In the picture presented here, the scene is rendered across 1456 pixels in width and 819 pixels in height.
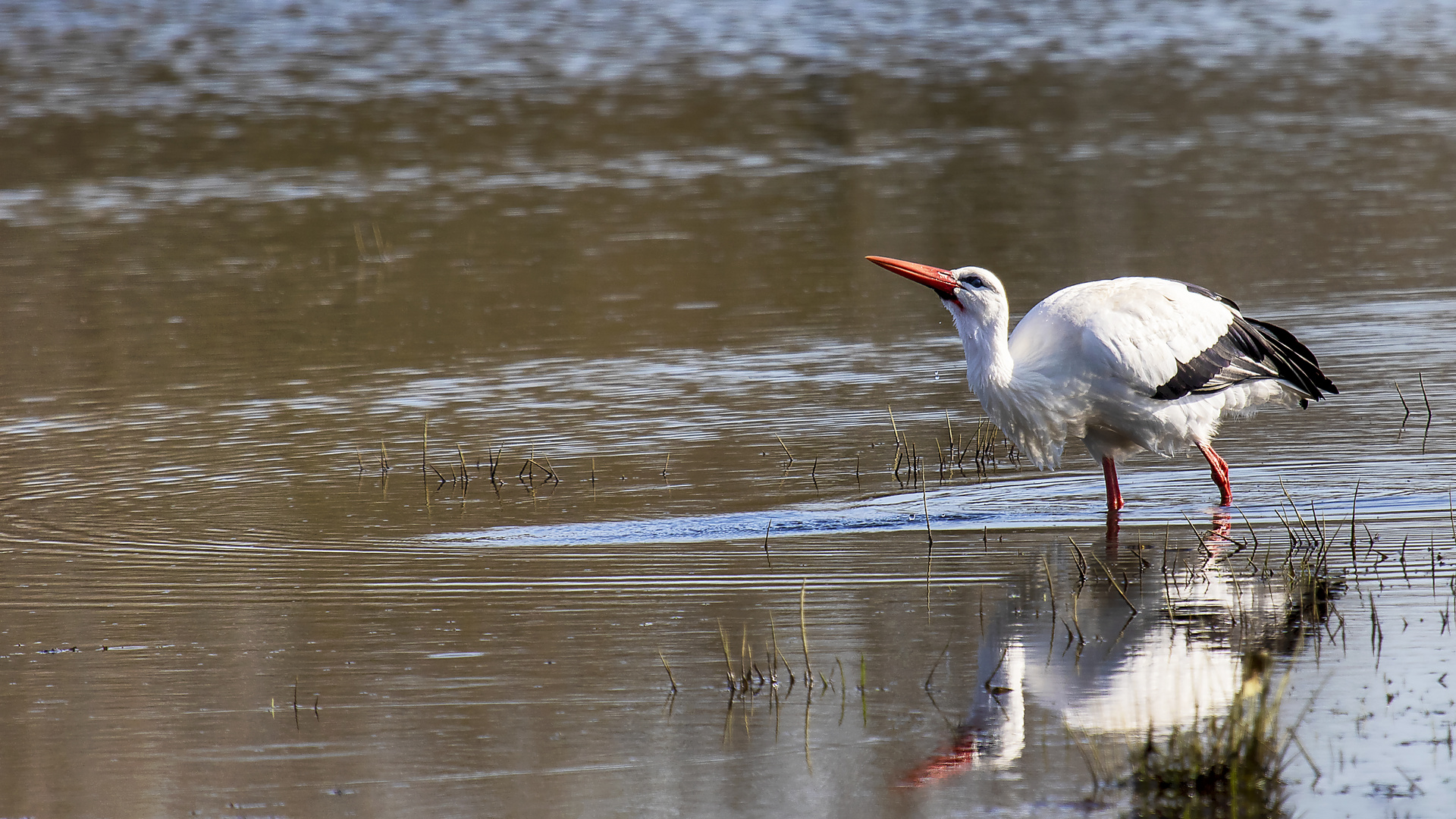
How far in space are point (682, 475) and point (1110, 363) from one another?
2.50m

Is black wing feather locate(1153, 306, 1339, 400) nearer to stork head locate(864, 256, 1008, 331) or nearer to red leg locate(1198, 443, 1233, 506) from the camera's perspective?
red leg locate(1198, 443, 1233, 506)

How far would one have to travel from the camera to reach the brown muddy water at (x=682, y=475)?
6.05 m

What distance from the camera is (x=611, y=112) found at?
90.8 ft

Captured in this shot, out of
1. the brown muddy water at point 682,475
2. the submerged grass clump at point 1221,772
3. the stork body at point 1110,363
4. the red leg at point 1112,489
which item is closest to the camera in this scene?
the submerged grass clump at point 1221,772

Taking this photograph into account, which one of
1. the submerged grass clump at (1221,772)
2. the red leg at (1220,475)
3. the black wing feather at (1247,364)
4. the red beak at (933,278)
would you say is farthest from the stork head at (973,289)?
the submerged grass clump at (1221,772)

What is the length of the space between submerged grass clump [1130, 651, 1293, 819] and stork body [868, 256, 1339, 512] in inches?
152

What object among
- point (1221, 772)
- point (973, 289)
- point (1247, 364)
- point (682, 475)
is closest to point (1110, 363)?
point (973, 289)

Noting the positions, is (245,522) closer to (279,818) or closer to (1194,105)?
(279,818)

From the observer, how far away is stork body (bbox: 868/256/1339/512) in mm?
9211

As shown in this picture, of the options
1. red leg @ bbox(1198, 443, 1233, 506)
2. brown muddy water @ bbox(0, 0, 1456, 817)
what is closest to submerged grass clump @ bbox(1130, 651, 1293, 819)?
brown muddy water @ bbox(0, 0, 1456, 817)

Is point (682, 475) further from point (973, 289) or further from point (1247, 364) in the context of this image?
point (1247, 364)

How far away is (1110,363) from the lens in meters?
9.27

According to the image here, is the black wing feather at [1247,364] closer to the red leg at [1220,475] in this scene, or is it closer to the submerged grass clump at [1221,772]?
the red leg at [1220,475]

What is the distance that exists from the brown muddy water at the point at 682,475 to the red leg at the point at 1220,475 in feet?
0.45
